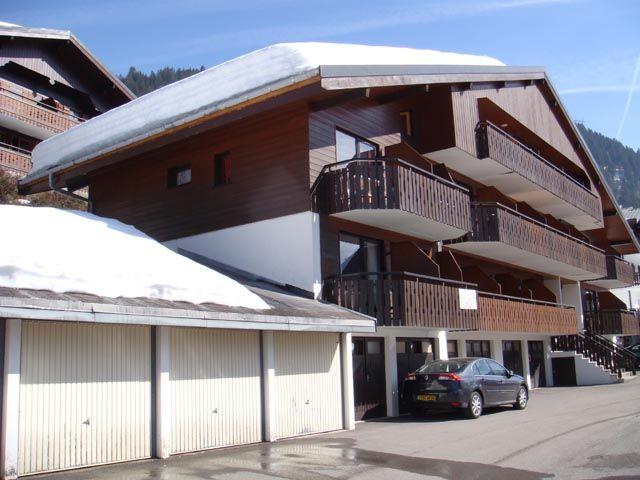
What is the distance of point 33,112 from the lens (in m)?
32.5

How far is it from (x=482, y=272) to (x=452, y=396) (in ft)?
29.4

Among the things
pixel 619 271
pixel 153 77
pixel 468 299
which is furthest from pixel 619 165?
pixel 468 299

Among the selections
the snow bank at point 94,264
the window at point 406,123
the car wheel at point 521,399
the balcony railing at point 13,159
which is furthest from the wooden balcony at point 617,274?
the balcony railing at point 13,159

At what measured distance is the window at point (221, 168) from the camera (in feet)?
62.2

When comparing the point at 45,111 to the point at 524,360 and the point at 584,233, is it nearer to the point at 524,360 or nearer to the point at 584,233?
the point at 524,360

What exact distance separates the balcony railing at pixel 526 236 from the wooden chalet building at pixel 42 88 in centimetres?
1968

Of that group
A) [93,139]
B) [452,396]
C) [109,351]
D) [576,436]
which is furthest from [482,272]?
[109,351]

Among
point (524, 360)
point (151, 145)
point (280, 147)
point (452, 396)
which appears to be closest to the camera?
point (452, 396)

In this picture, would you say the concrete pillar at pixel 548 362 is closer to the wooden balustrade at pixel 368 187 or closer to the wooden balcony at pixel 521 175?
the wooden balcony at pixel 521 175

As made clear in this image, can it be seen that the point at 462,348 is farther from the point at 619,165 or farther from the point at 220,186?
the point at 619,165

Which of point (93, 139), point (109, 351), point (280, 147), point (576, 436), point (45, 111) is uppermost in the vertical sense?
point (45, 111)

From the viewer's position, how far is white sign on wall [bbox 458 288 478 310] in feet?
61.9

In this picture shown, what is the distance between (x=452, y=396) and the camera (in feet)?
Answer: 52.5

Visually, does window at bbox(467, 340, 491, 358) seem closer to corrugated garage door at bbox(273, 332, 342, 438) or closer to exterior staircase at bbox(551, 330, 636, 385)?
exterior staircase at bbox(551, 330, 636, 385)
